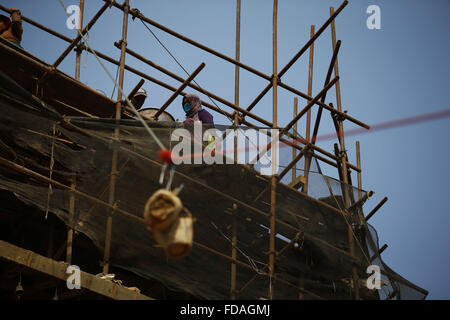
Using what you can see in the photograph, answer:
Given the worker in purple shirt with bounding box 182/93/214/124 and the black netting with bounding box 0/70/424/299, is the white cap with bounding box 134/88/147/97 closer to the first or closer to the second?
the worker in purple shirt with bounding box 182/93/214/124

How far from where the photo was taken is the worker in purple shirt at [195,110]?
1157 cm

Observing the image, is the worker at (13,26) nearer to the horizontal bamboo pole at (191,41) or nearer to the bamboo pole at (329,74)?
the horizontal bamboo pole at (191,41)

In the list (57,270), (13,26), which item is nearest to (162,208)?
(57,270)

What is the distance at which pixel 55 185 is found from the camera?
9.15m

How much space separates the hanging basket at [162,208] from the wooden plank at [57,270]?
3.07 metres

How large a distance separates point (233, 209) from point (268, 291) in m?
1.13

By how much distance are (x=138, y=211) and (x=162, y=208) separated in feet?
12.2

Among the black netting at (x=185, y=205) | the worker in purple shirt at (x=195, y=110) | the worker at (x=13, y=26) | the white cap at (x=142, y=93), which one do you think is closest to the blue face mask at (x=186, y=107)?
the worker in purple shirt at (x=195, y=110)

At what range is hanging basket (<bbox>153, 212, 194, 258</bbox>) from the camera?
5680mm

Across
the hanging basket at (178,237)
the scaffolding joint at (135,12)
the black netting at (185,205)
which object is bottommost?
the hanging basket at (178,237)

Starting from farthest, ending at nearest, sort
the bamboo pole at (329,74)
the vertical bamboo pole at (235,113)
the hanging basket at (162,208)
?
the bamboo pole at (329,74) → the vertical bamboo pole at (235,113) → the hanging basket at (162,208)

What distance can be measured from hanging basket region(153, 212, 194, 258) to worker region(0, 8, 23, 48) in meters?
6.16

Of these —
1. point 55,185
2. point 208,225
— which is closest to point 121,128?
point 55,185

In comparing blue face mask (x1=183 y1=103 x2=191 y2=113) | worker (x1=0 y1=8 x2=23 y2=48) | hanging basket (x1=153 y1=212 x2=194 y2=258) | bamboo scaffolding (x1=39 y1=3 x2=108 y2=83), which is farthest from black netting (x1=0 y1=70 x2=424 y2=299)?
hanging basket (x1=153 y1=212 x2=194 y2=258)
